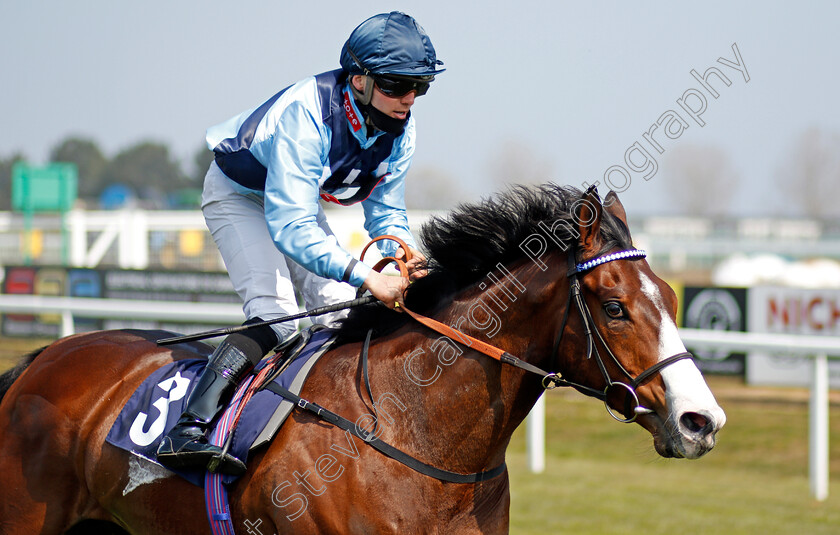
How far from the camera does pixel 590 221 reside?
229 cm

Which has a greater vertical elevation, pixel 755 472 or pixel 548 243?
pixel 548 243

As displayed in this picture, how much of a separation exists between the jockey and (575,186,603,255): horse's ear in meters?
0.56

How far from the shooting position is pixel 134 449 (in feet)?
8.91

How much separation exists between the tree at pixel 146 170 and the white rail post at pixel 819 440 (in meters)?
54.5

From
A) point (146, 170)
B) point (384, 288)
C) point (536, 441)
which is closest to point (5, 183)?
point (146, 170)

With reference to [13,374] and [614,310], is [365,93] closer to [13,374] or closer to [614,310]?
[614,310]

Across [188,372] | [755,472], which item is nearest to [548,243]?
[188,372]

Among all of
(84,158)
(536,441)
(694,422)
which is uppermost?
(694,422)

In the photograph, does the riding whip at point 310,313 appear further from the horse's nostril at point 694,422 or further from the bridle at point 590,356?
the horse's nostril at point 694,422

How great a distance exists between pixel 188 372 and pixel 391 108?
110 cm

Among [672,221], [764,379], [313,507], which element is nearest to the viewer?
[313,507]

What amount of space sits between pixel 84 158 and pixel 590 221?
64131mm

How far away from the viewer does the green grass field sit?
4.85 m

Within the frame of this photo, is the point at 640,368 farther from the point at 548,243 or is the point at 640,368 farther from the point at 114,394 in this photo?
the point at 114,394
